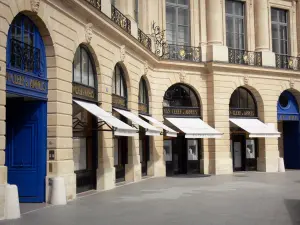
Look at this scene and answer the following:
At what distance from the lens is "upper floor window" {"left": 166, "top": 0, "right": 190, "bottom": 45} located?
2547cm

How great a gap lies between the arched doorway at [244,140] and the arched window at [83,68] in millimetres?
12261

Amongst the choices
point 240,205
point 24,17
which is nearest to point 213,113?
point 240,205

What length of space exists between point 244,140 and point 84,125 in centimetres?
1358

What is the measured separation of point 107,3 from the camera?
17.1 metres

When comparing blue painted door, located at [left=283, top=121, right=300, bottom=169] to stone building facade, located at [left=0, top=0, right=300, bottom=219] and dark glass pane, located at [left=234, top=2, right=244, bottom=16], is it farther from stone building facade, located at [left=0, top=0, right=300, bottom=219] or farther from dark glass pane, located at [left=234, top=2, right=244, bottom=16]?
dark glass pane, located at [left=234, top=2, right=244, bottom=16]

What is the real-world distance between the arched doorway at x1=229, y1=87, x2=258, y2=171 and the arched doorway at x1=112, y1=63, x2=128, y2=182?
8930 millimetres

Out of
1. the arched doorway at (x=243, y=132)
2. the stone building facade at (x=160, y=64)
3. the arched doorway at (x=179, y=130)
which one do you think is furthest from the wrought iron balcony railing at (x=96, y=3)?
the arched doorway at (x=243, y=132)

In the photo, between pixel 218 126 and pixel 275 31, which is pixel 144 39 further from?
pixel 275 31

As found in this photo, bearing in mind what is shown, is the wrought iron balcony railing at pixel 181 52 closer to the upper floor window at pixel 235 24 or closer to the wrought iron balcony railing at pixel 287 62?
the upper floor window at pixel 235 24

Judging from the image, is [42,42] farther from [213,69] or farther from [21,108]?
[213,69]

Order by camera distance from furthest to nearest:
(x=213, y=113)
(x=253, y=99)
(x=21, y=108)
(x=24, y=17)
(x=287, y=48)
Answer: (x=287, y=48)
(x=253, y=99)
(x=213, y=113)
(x=21, y=108)
(x=24, y=17)

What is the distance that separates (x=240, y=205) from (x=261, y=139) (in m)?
14.5

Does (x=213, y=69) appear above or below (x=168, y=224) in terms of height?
above

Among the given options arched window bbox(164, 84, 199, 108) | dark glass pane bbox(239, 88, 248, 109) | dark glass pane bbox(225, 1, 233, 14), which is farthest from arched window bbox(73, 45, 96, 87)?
dark glass pane bbox(225, 1, 233, 14)
